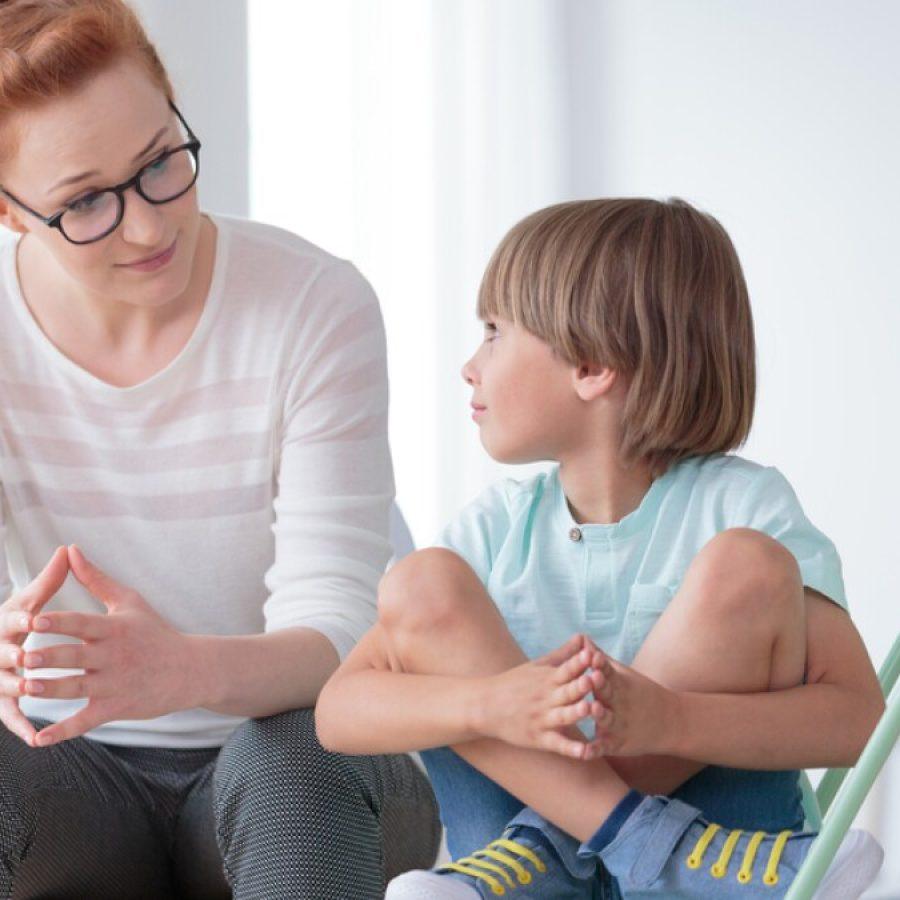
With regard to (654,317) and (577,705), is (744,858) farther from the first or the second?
(654,317)

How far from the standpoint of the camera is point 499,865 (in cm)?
112

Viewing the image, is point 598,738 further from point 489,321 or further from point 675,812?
point 489,321

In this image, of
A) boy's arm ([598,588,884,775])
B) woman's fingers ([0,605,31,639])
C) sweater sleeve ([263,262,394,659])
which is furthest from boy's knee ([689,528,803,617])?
woman's fingers ([0,605,31,639])

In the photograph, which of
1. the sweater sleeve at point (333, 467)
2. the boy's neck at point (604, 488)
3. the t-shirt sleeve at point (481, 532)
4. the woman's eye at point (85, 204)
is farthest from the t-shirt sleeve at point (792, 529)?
the woman's eye at point (85, 204)

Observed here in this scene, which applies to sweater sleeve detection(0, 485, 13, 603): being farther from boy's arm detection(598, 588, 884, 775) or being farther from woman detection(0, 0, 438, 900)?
boy's arm detection(598, 588, 884, 775)

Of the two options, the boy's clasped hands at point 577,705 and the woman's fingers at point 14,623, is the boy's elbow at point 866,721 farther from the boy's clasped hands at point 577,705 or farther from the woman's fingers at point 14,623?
the woman's fingers at point 14,623

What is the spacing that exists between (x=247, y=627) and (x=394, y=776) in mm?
279

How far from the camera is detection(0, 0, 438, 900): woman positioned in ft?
4.41

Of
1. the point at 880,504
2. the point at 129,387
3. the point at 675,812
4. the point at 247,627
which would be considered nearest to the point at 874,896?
the point at 675,812

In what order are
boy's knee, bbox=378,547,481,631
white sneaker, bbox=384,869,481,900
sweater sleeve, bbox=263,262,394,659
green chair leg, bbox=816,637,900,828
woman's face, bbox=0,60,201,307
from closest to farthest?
white sneaker, bbox=384,869,481,900 → boy's knee, bbox=378,547,481,631 → green chair leg, bbox=816,637,900,828 → woman's face, bbox=0,60,201,307 → sweater sleeve, bbox=263,262,394,659

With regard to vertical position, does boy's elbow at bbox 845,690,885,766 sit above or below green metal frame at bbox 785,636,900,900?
below

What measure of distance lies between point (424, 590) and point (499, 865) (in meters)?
0.21

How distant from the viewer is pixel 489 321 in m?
1.43

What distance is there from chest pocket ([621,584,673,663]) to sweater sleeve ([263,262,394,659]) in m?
0.32
